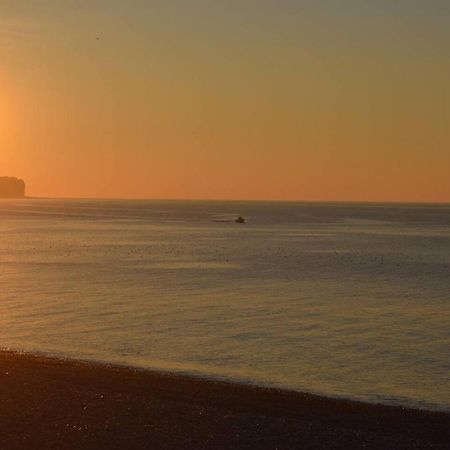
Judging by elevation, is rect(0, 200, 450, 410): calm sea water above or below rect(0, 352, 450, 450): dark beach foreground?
below

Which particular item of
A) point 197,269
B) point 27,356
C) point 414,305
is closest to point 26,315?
point 27,356

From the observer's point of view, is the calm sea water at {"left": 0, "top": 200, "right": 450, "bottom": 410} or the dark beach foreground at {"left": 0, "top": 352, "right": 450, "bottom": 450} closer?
the dark beach foreground at {"left": 0, "top": 352, "right": 450, "bottom": 450}

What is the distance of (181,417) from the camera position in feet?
54.0

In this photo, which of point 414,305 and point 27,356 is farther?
point 414,305

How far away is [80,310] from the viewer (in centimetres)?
3503

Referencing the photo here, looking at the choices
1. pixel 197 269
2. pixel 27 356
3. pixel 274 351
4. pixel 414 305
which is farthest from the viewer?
pixel 197 269

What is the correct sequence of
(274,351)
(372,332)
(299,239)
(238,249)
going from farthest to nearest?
1. (299,239)
2. (238,249)
3. (372,332)
4. (274,351)

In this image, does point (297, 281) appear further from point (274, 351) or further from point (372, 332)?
point (274, 351)

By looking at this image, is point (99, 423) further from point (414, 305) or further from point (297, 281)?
point (297, 281)

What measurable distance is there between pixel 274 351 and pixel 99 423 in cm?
1080

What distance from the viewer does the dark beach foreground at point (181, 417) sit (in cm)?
1471

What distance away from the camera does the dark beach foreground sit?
48.3ft

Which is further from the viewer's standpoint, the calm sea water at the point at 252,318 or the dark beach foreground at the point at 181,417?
the calm sea water at the point at 252,318

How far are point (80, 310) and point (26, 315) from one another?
8.82 feet
